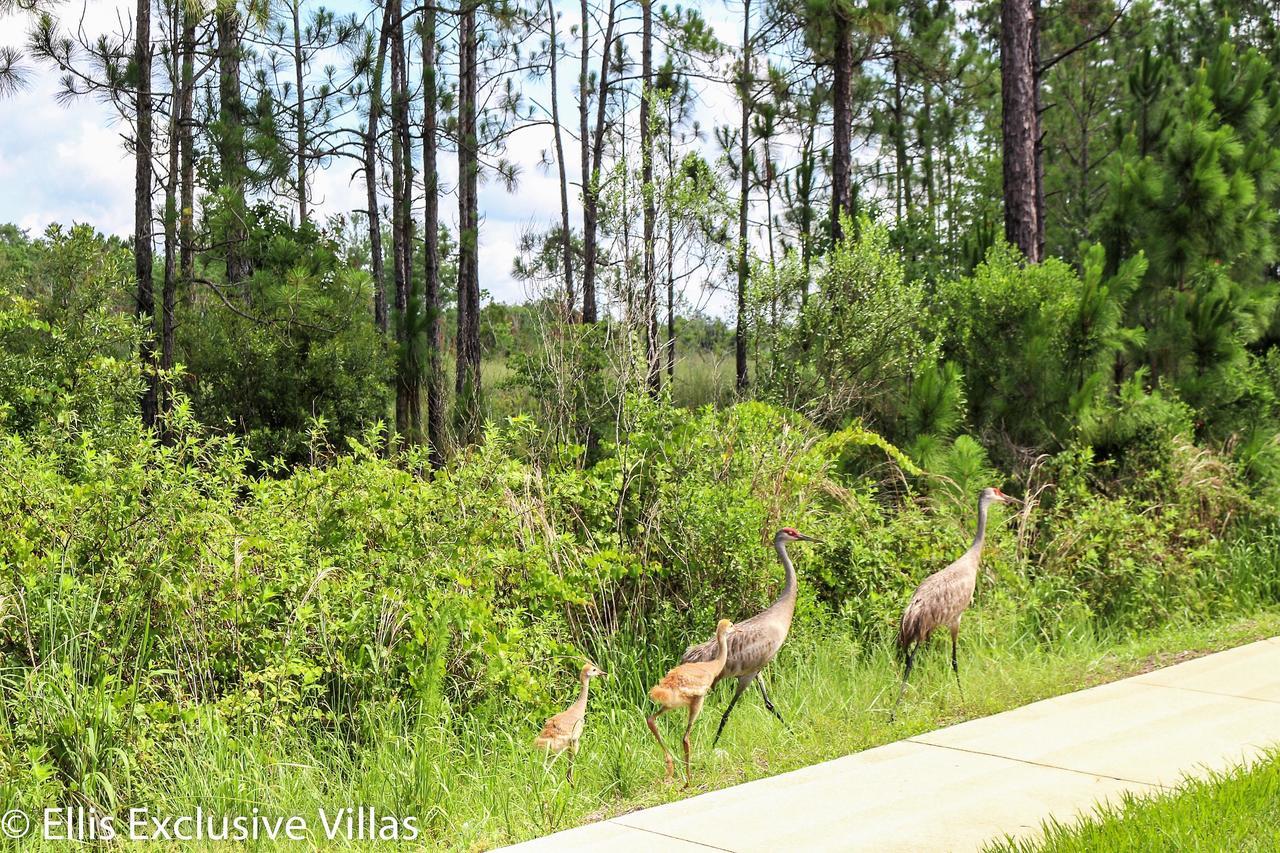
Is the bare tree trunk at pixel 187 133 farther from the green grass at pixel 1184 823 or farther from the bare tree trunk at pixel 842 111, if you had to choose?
the green grass at pixel 1184 823

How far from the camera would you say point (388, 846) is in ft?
15.9

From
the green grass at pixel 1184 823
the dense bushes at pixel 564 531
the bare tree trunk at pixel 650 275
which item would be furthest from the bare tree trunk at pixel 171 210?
the green grass at pixel 1184 823

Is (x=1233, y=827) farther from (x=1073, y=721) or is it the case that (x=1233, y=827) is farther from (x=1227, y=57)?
(x=1227, y=57)

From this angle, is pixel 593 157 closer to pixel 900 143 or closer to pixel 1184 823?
pixel 900 143

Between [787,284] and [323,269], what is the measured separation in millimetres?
7912

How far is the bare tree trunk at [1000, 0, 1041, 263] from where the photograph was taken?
13133 mm

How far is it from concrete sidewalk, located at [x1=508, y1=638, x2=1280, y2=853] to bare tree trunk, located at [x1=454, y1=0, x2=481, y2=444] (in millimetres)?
17267

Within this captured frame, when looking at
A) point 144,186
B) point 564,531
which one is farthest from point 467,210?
point 564,531

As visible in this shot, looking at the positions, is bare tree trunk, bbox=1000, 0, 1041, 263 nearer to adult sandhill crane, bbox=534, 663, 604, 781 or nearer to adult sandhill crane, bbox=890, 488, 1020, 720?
adult sandhill crane, bbox=890, 488, 1020, 720

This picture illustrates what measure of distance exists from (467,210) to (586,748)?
20145 mm

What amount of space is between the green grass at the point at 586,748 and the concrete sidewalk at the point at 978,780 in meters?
0.30

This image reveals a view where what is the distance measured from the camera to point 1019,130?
13312 millimetres

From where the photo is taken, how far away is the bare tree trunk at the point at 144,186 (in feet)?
49.1

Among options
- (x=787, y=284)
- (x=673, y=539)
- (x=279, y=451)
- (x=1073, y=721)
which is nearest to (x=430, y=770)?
(x=673, y=539)
